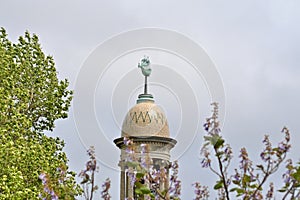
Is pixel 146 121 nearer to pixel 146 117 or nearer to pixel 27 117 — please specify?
pixel 146 117

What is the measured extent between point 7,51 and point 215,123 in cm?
1330

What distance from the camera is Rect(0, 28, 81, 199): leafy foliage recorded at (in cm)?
1356

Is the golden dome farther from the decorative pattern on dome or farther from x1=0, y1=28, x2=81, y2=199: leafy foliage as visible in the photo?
x1=0, y1=28, x2=81, y2=199: leafy foliage

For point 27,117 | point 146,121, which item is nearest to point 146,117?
point 146,121

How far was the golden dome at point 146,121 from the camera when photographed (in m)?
18.2

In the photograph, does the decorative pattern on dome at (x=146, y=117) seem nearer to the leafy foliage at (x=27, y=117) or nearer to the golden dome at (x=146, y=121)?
the golden dome at (x=146, y=121)

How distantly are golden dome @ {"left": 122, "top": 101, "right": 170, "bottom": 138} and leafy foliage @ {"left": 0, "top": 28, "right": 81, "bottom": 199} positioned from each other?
2.66 m

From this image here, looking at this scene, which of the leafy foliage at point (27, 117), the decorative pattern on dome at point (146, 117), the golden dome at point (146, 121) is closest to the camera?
the leafy foliage at point (27, 117)

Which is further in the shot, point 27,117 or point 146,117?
point 146,117

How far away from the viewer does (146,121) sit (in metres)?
19.0

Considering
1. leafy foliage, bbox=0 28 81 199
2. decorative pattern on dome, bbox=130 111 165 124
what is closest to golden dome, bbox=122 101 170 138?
decorative pattern on dome, bbox=130 111 165 124

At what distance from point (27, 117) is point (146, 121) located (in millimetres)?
4702

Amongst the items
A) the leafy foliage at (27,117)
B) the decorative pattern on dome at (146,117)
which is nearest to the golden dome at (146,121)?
the decorative pattern on dome at (146,117)

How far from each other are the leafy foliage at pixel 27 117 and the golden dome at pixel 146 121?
266 centimetres
